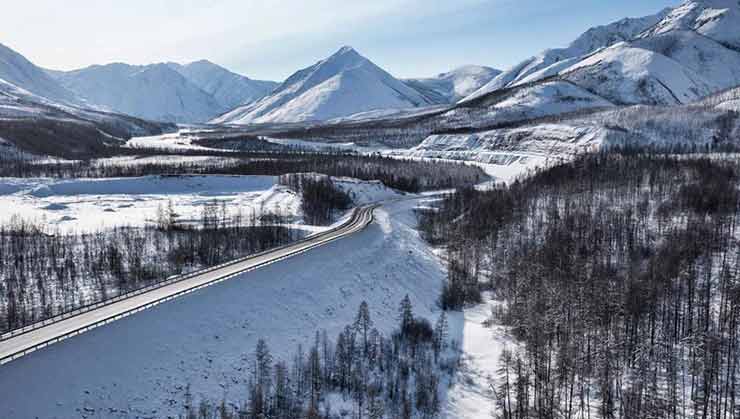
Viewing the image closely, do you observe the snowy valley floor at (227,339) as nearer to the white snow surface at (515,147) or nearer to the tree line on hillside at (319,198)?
the tree line on hillside at (319,198)

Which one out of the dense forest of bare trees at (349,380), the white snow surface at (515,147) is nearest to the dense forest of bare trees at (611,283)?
the dense forest of bare trees at (349,380)

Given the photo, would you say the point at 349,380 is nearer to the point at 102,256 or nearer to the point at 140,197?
the point at 102,256

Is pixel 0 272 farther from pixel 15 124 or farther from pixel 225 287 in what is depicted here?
pixel 15 124

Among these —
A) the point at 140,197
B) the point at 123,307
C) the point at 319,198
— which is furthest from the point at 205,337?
the point at 140,197

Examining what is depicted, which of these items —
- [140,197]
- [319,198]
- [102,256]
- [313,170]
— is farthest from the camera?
[313,170]

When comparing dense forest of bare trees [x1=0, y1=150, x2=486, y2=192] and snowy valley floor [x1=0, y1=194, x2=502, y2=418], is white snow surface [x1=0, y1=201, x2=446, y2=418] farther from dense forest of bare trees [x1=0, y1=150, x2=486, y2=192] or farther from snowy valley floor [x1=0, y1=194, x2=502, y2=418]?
dense forest of bare trees [x1=0, y1=150, x2=486, y2=192]

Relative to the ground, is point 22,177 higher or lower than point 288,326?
higher

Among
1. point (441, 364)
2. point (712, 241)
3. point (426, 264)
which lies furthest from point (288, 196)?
point (712, 241)

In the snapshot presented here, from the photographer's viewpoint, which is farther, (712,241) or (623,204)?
(623,204)
